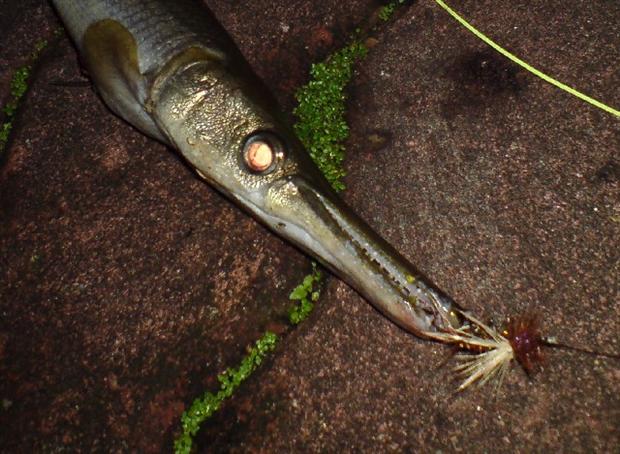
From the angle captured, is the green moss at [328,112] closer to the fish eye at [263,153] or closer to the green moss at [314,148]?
the green moss at [314,148]

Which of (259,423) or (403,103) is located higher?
(403,103)

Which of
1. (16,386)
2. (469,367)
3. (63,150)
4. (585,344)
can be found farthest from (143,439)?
(585,344)

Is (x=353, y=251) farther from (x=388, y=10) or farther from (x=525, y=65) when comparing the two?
(x=388, y=10)

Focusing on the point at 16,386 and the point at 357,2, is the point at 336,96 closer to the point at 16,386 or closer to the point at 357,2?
the point at 357,2

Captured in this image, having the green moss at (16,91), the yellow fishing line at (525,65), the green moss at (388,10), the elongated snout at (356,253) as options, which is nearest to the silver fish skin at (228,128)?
the elongated snout at (356,253)

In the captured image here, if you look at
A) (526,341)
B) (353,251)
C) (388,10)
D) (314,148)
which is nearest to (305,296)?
(353,251)

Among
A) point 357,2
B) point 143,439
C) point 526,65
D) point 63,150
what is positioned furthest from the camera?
point 357,2
